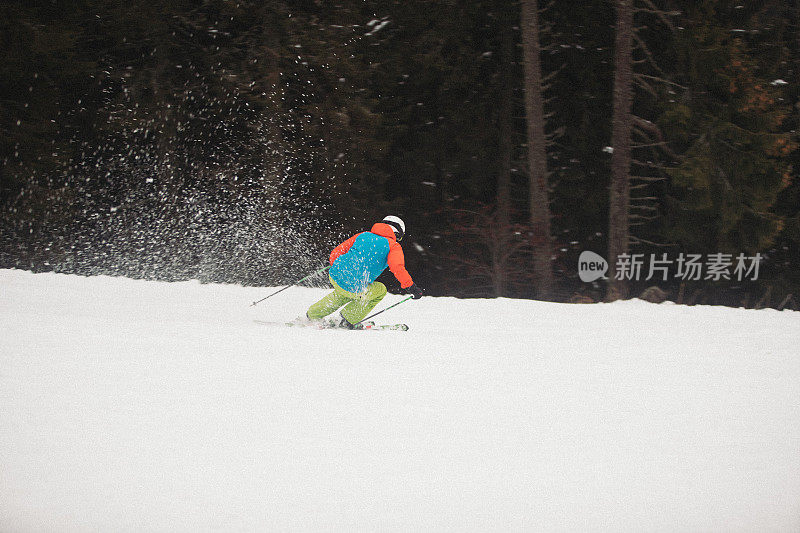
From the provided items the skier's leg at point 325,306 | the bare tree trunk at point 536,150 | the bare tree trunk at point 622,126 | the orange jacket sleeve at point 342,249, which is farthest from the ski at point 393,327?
the bare tree trunk at point 622,126

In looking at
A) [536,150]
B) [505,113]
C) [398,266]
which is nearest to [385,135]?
[505,113]

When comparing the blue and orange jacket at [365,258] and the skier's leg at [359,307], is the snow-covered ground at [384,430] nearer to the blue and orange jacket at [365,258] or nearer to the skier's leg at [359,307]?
the skier's leg at [359,307]

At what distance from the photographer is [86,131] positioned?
16875mm

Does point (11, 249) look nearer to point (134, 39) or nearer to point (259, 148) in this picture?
point (134, 39)

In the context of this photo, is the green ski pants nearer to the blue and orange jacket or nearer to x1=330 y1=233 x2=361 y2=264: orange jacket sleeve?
the blue and orange jacket

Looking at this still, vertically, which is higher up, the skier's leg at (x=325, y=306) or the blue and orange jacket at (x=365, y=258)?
the blue and orange jacket at (x=365, y=258)

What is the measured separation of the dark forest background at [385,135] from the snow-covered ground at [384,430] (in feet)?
25.9

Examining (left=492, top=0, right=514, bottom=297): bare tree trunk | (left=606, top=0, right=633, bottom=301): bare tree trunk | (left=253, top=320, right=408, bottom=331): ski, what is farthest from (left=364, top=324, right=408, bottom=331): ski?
(left=492, top=0, right=514, bottom=297): bare tree trunk

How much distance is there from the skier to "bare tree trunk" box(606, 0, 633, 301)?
7.91m

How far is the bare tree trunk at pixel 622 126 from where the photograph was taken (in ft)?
41.6

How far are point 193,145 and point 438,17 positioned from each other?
7.48m

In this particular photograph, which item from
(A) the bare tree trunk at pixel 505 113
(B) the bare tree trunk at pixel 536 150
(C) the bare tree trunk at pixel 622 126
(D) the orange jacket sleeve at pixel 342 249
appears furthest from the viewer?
(A) the bare tree trunk at pixel 505 113

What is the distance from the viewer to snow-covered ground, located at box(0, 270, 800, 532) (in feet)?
9.70

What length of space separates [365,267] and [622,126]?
345 inches
